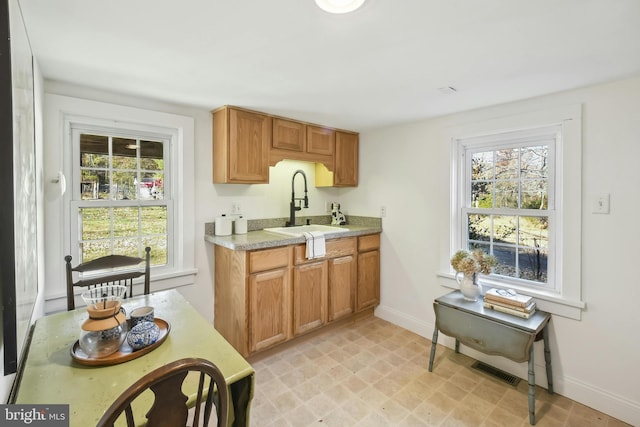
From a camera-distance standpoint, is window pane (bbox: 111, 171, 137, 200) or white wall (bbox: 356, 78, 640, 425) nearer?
white wall (bbox: 356, 78, 640, 425)

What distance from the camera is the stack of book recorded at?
2121 millimetres

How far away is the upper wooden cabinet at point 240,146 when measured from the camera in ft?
8.52

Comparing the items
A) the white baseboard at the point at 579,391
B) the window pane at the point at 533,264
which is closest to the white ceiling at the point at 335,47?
the window pane at the point at 533,264

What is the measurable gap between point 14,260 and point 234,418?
925 millimetres

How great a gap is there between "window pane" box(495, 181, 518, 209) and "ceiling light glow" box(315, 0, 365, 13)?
207cm

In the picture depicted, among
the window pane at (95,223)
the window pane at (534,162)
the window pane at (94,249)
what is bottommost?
the window pane at (94,249)

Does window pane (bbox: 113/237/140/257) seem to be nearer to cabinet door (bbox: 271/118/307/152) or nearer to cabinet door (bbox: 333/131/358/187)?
cabinet door (bbox: 271/118/307/152)

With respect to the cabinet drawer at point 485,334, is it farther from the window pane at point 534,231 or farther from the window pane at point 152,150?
the window pane at point 152,150

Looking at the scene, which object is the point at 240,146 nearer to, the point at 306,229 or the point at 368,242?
the point at 306,229

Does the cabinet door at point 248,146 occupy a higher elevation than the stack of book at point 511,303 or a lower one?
higher

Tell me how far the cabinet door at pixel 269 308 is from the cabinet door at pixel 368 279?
3.06 ft

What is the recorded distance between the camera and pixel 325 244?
2891mm

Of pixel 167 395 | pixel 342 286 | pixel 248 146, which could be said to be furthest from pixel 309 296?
pixel 167 395

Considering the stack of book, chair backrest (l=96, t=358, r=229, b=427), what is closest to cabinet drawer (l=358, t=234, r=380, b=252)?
the stack of book
